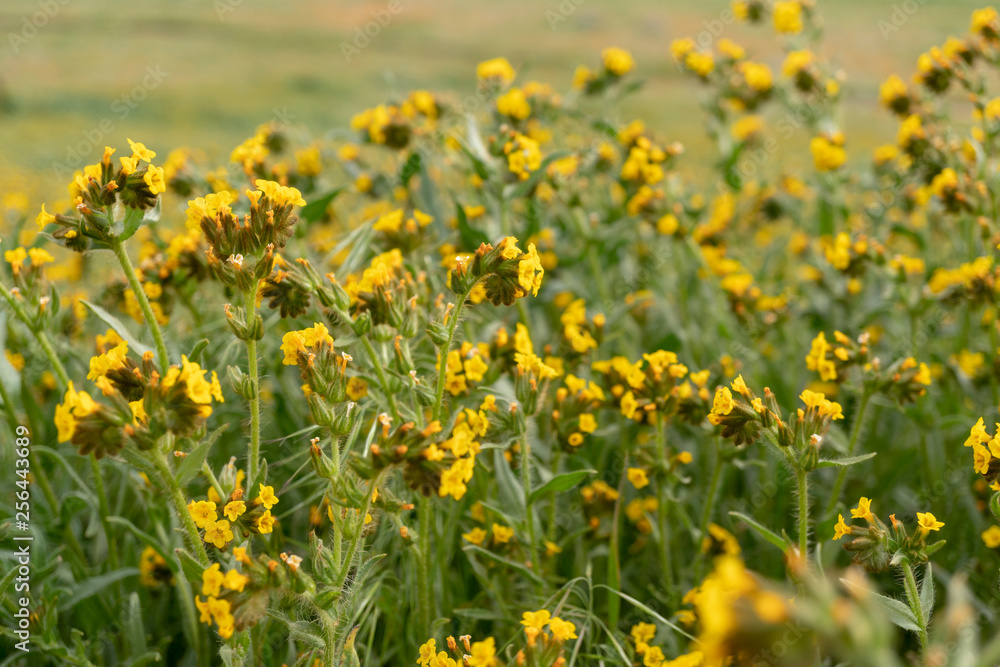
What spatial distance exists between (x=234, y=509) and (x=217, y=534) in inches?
3.0

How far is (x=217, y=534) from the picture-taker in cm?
164

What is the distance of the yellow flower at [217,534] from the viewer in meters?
1.63

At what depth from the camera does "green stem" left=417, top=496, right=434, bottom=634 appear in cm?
193

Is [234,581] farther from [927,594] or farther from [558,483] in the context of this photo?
[927,594]

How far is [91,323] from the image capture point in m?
3.48

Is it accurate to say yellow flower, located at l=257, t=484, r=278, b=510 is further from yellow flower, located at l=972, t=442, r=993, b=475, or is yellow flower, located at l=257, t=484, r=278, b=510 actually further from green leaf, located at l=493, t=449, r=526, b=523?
yellow flower, located at l=972, t=442, r=993, b=475

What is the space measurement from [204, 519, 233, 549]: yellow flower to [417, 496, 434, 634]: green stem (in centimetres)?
49

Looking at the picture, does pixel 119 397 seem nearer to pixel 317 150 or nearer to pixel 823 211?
pixel 317 150

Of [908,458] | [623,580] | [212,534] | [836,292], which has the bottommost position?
[623,580]

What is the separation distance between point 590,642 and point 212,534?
3.41 feet

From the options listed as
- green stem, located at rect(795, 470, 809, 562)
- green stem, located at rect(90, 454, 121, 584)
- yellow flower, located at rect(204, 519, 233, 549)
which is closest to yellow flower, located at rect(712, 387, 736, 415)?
green stem, located at rect(795, 470, 809, 562)

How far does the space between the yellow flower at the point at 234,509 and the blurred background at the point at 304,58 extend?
784 cm

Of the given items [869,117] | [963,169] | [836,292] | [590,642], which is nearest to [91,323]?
[590,642]

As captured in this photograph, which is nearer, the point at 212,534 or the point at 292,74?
the point at 212,534
